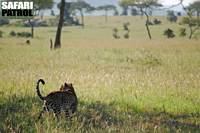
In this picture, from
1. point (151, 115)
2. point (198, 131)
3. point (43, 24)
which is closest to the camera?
point (198, 131)

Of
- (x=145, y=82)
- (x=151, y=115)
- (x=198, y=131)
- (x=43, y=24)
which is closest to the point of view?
(x=198, y=131)

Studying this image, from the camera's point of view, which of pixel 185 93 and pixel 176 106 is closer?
pixel 176 106

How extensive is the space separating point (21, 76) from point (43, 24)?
9099 cm

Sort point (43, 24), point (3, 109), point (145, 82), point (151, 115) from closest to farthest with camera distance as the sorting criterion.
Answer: point (3, 109) < point (151, 115) < point (145, 82) < point (43, 24)

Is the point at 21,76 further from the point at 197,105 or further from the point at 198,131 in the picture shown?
the point at 198,131

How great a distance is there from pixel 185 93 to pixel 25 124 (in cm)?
552

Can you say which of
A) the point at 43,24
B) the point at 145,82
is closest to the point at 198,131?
the point at 145,82

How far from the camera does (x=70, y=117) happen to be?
7035 mm

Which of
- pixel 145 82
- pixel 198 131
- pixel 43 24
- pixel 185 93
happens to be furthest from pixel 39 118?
pixel 43 24

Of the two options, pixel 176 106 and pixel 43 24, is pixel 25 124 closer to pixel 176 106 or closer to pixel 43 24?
pixel 176 106

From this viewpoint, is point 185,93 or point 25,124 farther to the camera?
point 185,93

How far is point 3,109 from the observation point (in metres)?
8.05

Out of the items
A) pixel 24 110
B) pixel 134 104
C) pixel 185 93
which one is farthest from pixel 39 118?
pixel 185 93

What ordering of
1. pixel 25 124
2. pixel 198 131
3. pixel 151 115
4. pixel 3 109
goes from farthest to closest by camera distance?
pixel 151 115
pixel 3 109
pixel 198 131
pixel 25 124
